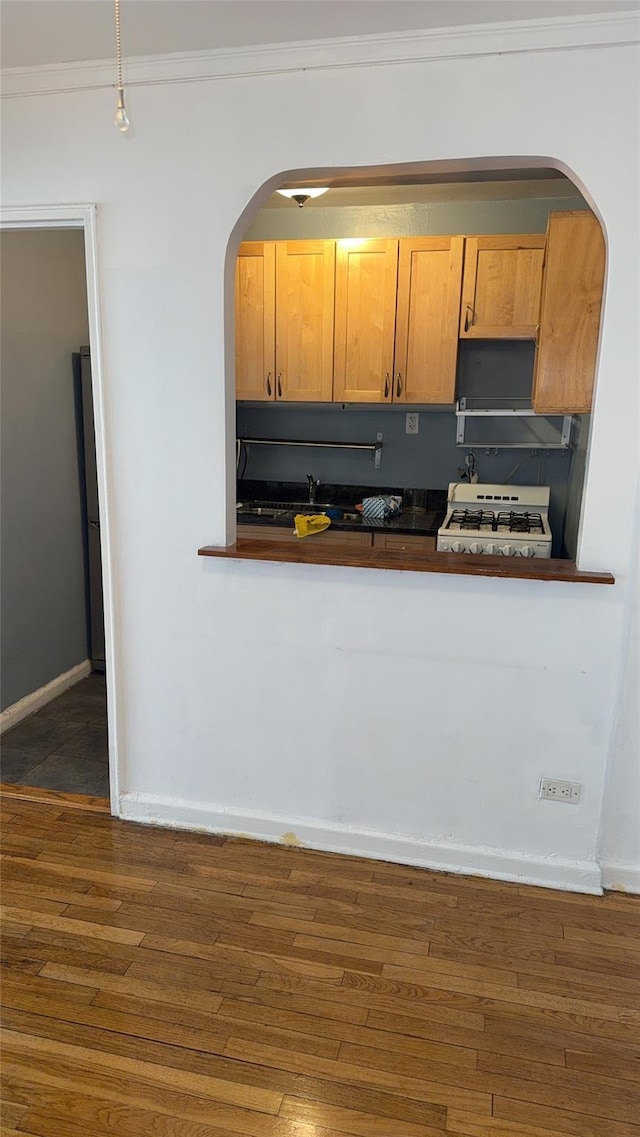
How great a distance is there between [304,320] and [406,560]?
2.09 m

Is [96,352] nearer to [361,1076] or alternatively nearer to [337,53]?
[337,53]

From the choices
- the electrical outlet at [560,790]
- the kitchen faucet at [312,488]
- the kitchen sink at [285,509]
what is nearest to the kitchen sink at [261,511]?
the kitchen sink at [285,509]

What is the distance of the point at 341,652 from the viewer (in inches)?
98.7

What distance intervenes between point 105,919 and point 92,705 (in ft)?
5.31

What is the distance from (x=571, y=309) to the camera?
2.27 m

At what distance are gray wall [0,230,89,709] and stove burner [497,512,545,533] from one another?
224 centimetres

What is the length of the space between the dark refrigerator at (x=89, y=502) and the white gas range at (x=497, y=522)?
1.83m

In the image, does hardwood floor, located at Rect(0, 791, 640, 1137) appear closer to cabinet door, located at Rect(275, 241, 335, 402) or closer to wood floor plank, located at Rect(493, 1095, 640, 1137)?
wood floor plank, located at Rect(493, 1095, 640, 1137)

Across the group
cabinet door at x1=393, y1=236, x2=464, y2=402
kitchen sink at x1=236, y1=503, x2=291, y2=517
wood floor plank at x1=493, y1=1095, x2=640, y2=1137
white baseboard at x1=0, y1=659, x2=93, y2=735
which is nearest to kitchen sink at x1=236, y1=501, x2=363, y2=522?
kitchen sink at x1=236, y1=503, x2=291, y2=517

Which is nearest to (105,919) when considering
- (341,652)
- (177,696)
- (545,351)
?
(177,696)

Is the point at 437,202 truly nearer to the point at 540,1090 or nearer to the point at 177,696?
the point at 177,696

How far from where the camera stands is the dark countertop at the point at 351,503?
3.96 metres

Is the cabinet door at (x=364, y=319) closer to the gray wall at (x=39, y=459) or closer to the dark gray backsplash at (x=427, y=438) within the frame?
the dark gray backsplash at (x=427, y=438)

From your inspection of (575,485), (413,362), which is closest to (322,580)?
(575,485)
